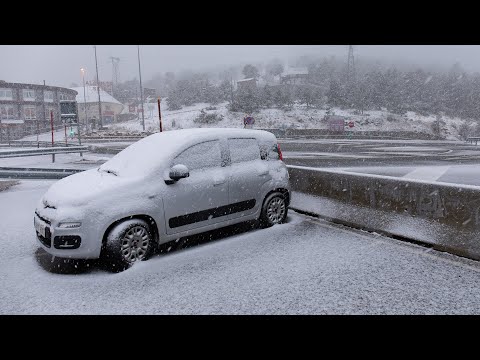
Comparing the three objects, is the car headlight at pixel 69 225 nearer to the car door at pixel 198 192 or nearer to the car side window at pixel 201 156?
the car door at pixel 198 192

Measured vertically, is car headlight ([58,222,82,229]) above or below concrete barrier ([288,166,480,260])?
above

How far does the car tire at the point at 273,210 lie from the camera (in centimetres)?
672

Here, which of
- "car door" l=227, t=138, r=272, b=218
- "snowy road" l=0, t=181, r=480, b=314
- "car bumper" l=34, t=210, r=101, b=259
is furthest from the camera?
"car door" l=227, t=138, r=272, b=218

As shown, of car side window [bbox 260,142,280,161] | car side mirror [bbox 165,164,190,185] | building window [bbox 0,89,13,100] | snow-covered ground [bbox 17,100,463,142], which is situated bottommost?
car side mirror [bbox 165,164,190,185]

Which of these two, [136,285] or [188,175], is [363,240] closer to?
[188,175]

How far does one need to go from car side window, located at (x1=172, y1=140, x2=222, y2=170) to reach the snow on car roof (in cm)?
9

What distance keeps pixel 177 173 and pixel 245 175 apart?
54.1 inches

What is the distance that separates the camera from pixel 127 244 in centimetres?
498

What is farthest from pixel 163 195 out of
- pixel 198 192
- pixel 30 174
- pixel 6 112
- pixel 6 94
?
pixel 6 94

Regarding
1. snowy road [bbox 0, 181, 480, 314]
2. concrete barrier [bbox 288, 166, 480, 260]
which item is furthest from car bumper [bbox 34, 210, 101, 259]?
concrete barrier [bbox 288, 166, 480, 260]

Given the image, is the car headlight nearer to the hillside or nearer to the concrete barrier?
the concrete barrier

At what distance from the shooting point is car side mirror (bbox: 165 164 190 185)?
17.6ft

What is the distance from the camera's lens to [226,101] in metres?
61.8
